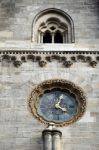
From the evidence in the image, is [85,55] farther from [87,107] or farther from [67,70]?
[87,107]

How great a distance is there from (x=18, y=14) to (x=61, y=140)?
6795 mm

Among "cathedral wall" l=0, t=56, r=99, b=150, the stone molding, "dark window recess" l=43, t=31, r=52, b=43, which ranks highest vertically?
"dark window recess" l=43, t=31, r=52, b=43

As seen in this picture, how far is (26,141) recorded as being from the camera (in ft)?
63.9

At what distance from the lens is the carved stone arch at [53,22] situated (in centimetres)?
2328

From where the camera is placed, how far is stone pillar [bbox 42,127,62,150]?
61.9 ft

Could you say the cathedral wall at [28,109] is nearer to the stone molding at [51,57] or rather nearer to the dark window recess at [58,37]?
the stone molding at [51,57]

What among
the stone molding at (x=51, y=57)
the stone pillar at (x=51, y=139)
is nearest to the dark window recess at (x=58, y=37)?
the stone molding at (x=51, y=57)

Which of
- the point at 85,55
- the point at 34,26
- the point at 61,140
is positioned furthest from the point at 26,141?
the point at 34,26

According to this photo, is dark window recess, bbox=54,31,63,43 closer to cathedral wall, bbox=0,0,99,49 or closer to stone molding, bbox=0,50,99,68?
cathedral wall, bbox=0,0,99,49

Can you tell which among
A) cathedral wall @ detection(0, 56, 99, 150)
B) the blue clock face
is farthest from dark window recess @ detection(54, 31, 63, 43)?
the blue clock face

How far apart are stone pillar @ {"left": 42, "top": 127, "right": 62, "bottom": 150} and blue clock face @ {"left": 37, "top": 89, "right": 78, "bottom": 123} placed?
1.30 meters

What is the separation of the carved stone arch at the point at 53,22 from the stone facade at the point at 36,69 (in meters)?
0.20

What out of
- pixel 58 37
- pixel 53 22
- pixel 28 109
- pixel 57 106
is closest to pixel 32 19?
pixel 53 22

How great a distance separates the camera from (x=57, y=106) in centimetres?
2084
